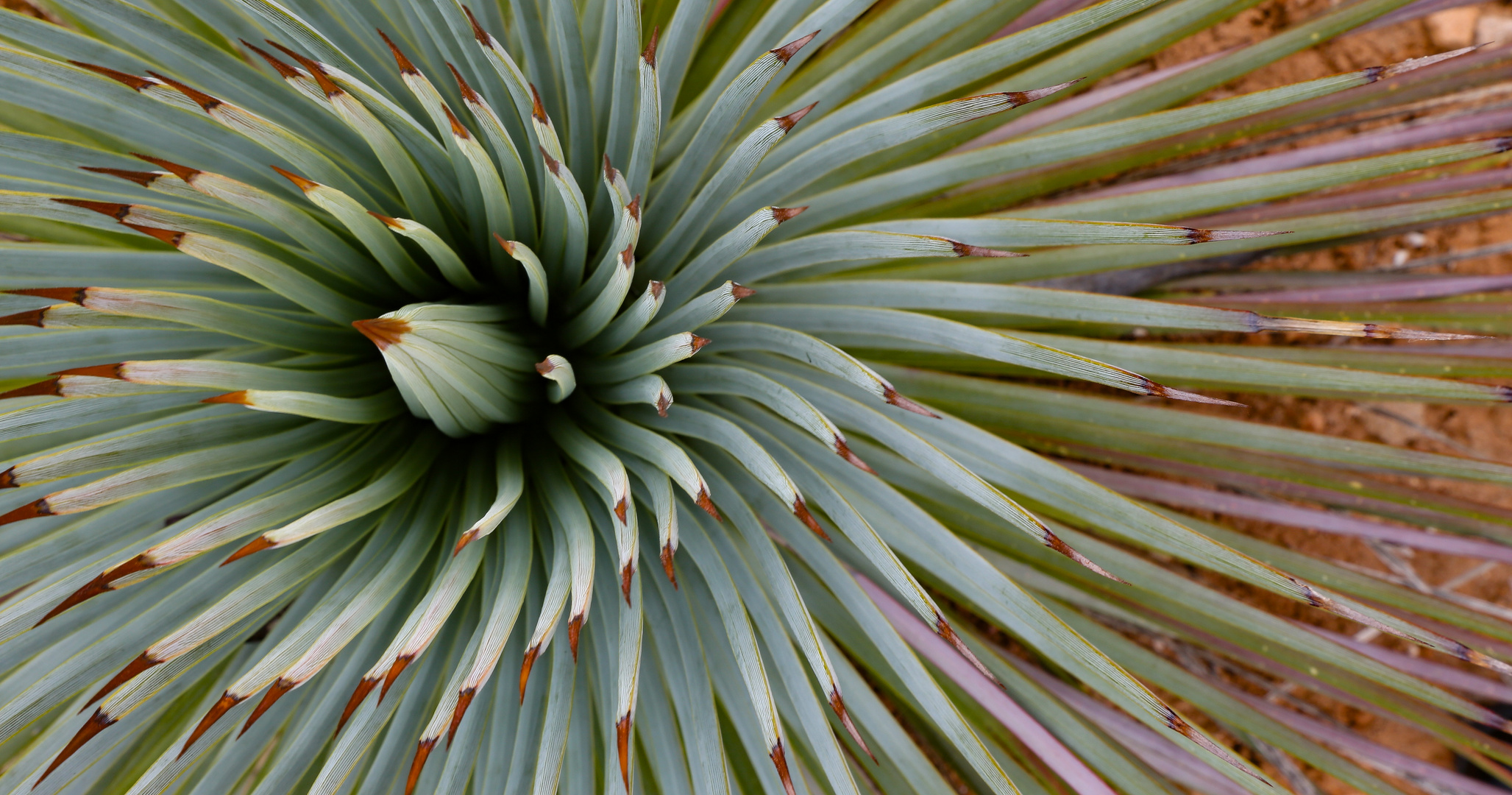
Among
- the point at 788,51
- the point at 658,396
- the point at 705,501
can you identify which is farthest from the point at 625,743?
the point at 788,51

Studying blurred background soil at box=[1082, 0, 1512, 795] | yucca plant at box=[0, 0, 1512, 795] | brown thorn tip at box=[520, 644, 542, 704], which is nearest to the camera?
brown thorn tip at box=[520, 644, 542, 704]

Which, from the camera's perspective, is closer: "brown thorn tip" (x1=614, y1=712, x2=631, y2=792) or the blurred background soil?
"brown thorn tip" (x1=614, y1=712, x2=631, y2=792)

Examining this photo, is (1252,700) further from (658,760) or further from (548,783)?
(548,783)

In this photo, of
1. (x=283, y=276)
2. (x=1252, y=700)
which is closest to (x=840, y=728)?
(x=1252, y=700)

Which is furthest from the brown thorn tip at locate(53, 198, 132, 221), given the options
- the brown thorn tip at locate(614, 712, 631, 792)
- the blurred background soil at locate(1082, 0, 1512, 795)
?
the blurred background soil at locate(1082, 0, 1512, 795)

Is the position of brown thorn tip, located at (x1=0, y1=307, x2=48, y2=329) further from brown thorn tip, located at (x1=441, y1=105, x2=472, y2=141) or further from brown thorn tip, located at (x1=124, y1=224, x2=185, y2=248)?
brown thorn tip, located at (x1=441, y1=105, x2=472, y2=141)

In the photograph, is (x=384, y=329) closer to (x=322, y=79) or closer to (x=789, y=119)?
(x=322, y=79)
